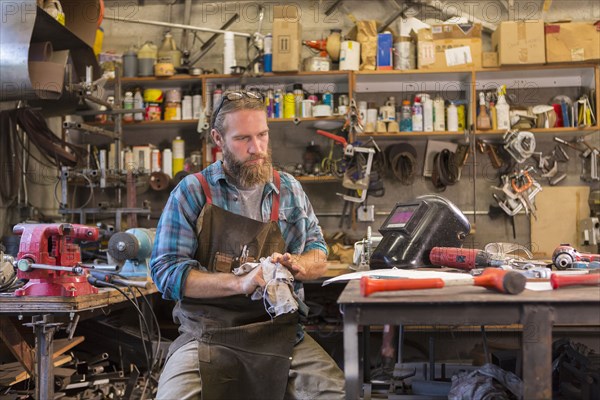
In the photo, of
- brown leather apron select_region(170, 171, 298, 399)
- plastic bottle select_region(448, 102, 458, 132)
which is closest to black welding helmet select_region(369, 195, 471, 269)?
brown leather apron select_region(170, 171, 298, 399)

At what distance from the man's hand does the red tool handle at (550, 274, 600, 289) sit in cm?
71

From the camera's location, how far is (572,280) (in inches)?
55.4

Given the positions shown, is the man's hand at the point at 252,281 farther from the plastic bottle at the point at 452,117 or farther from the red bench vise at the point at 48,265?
the plastic bottle at the point at 452,117

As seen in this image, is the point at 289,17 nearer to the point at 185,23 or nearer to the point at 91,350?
the point at 185,23

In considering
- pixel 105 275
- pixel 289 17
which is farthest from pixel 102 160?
pixel 105 275

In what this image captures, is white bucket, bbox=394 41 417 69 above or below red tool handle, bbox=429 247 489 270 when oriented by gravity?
above

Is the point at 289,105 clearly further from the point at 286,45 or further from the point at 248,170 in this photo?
the point at 248,170

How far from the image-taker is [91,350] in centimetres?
382

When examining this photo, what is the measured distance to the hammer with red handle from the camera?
1.32 metres

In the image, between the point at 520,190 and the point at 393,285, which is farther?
the point at 520,190

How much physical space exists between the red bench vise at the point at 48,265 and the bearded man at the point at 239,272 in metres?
0.69

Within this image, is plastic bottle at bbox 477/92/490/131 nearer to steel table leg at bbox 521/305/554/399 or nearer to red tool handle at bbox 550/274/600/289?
red tool handle at bbox 550/274/600/289

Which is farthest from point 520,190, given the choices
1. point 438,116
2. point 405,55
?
point 405,55

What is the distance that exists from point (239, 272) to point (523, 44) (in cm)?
345
